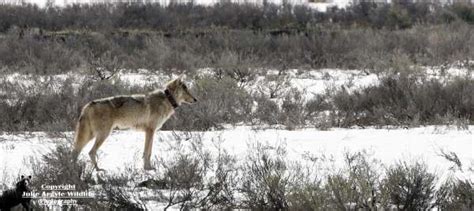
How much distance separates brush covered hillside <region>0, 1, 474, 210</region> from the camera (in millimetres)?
6910

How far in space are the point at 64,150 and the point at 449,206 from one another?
12.6 feet

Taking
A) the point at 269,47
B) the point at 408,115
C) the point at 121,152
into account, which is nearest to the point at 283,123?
the point at 408,115

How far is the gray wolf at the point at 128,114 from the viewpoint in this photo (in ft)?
26.8

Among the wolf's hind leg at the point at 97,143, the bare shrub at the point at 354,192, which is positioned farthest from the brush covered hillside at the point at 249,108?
the wolf's hind leg at the point at 97,143

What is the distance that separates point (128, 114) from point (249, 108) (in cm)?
569

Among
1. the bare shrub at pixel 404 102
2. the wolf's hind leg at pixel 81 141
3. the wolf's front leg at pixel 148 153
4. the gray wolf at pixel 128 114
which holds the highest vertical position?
the gray wolf at pixel 128 114

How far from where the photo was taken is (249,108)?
45.8ft

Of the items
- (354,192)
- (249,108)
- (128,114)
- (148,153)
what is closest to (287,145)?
(148,153)

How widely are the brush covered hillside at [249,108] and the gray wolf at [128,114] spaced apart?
25cm

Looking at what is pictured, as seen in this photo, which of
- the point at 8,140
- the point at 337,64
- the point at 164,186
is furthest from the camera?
the point at 337,64

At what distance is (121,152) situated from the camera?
31.3 feet

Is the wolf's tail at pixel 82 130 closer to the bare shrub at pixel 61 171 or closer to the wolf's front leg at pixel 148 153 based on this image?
the bare shrub at pixel 61 171

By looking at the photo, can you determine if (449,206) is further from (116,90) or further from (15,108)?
(116,90)

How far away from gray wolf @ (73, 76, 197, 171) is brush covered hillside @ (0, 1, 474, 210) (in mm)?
248
